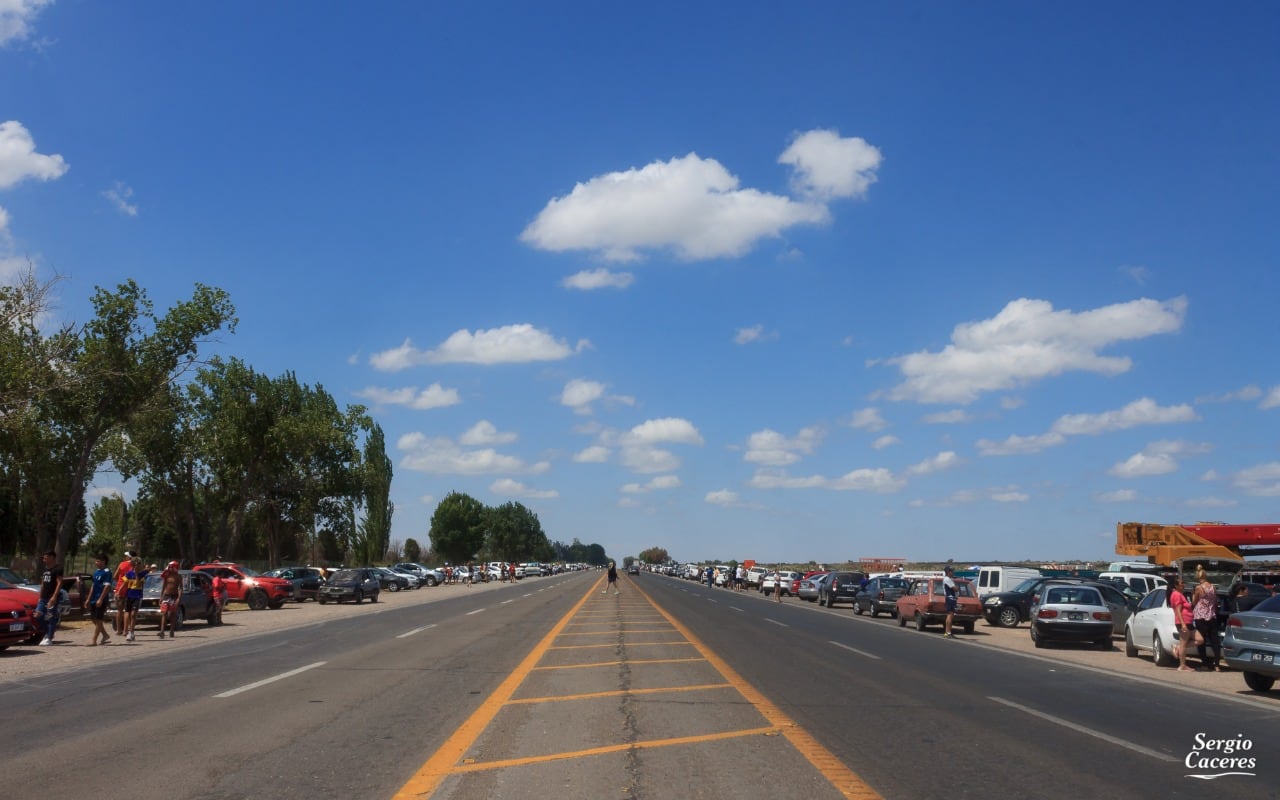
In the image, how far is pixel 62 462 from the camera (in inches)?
2042

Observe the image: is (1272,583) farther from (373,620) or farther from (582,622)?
(373,620)

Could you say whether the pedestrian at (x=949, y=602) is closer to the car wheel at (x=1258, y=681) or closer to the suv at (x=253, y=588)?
the car wheel at (x=1258, y=681)

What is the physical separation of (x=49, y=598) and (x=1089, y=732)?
21.3 metres

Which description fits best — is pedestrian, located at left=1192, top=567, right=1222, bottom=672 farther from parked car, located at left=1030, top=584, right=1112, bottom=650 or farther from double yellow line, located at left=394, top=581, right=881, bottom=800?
double yellow line, located at left=394, top=581, right=881, bottom=800

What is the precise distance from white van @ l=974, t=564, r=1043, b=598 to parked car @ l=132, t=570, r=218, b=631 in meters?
27.3

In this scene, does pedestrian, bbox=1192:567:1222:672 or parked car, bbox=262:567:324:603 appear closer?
pedestrian, bbox=1192:567:1222:672

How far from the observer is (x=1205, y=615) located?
18531 mm

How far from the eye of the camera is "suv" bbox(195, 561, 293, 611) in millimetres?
38844

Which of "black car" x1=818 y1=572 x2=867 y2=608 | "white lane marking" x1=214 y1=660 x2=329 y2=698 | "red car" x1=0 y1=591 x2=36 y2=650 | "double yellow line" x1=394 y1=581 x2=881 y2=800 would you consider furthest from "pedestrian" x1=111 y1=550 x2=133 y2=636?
"black car" x1=818 y1=572 x2=867 y2=608

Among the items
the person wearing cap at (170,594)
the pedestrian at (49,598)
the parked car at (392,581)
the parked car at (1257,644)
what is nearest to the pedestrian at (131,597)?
the person wearing cap at (170,594)

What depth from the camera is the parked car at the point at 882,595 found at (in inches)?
1411

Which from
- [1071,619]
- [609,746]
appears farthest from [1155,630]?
[609,746]

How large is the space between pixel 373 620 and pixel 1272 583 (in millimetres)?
31039

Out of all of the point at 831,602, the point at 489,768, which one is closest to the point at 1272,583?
the point at 831,602
